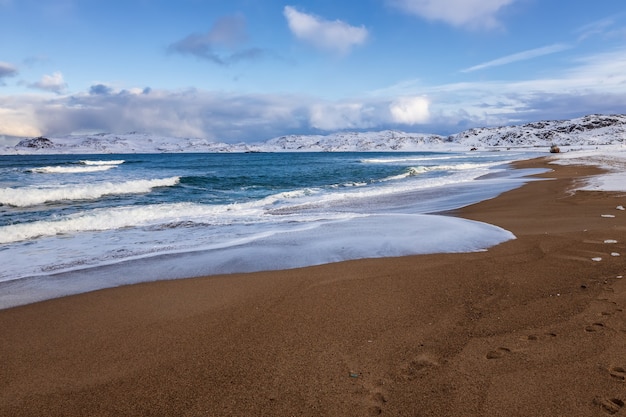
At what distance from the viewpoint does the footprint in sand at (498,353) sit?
3.72m

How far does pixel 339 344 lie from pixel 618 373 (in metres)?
2.36

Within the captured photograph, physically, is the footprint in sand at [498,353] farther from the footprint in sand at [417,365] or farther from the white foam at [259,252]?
the white foam at [259,252]

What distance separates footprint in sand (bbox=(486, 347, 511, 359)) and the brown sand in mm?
18

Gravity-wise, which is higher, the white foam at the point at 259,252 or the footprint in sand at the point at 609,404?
the footprint in sand at the point at 609,404

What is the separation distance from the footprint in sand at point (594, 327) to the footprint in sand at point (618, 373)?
0.72m

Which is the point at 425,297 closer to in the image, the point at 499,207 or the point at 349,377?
the point at 349,377

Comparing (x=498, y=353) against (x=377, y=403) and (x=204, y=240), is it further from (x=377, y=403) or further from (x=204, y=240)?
(x=204, y=240)

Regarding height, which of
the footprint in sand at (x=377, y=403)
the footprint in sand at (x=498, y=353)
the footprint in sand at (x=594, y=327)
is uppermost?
the footprint in sand at (x=594, y=327)

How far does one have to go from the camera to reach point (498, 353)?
378cm

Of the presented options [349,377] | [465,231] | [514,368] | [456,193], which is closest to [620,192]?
[456,193]

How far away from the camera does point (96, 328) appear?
16.0 feet

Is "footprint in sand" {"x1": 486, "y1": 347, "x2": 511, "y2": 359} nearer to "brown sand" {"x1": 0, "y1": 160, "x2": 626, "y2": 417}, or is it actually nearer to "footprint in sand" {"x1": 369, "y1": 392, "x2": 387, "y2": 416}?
"brown sand" {"x1": 0, "y1": 160, "x2": 626, "y2": 417}

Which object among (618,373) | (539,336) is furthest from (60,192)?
(618,373)

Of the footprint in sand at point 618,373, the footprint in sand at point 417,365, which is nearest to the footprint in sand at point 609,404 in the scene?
the footprint in sand at point 618,373
